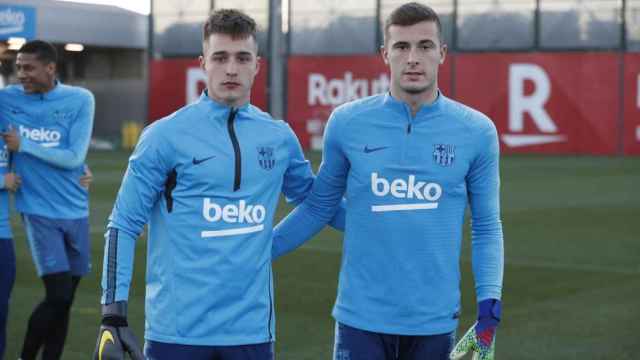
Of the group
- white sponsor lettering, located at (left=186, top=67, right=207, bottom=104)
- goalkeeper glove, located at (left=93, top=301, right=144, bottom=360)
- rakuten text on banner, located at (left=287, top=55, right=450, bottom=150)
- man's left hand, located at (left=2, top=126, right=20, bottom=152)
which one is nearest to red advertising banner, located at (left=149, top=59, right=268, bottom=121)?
white sponsor lettering, located at (left=186, top=67, right=207, bottom=104)

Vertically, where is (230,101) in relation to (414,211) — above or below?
above

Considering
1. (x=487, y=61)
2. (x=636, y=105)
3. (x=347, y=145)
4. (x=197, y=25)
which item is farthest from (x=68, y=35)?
(x=347, y=145)

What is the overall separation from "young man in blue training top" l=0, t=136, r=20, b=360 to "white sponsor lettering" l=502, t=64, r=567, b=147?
32.4 m

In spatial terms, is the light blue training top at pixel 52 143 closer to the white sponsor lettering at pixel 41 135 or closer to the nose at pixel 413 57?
the white sponsor lettering at pixel 41 135

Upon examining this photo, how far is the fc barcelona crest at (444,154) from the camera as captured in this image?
482cm

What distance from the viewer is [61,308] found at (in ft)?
25.7

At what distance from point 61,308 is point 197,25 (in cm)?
3853

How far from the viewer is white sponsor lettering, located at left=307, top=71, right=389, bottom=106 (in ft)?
136

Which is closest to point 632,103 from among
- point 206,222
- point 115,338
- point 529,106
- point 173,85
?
point 529,106

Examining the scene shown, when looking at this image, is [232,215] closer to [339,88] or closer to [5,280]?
[5,280]

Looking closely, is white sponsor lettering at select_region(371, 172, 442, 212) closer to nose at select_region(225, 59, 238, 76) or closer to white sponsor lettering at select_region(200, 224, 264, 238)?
white sponsor lettering at select_region(200, 224, 264, 238)

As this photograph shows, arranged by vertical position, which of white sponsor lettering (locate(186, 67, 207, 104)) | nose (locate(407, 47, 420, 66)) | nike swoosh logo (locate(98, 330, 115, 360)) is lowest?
nike swoosh logo (locate(98, 330, 115, 360))

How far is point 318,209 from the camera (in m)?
5.15

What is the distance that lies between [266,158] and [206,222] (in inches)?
14.3
